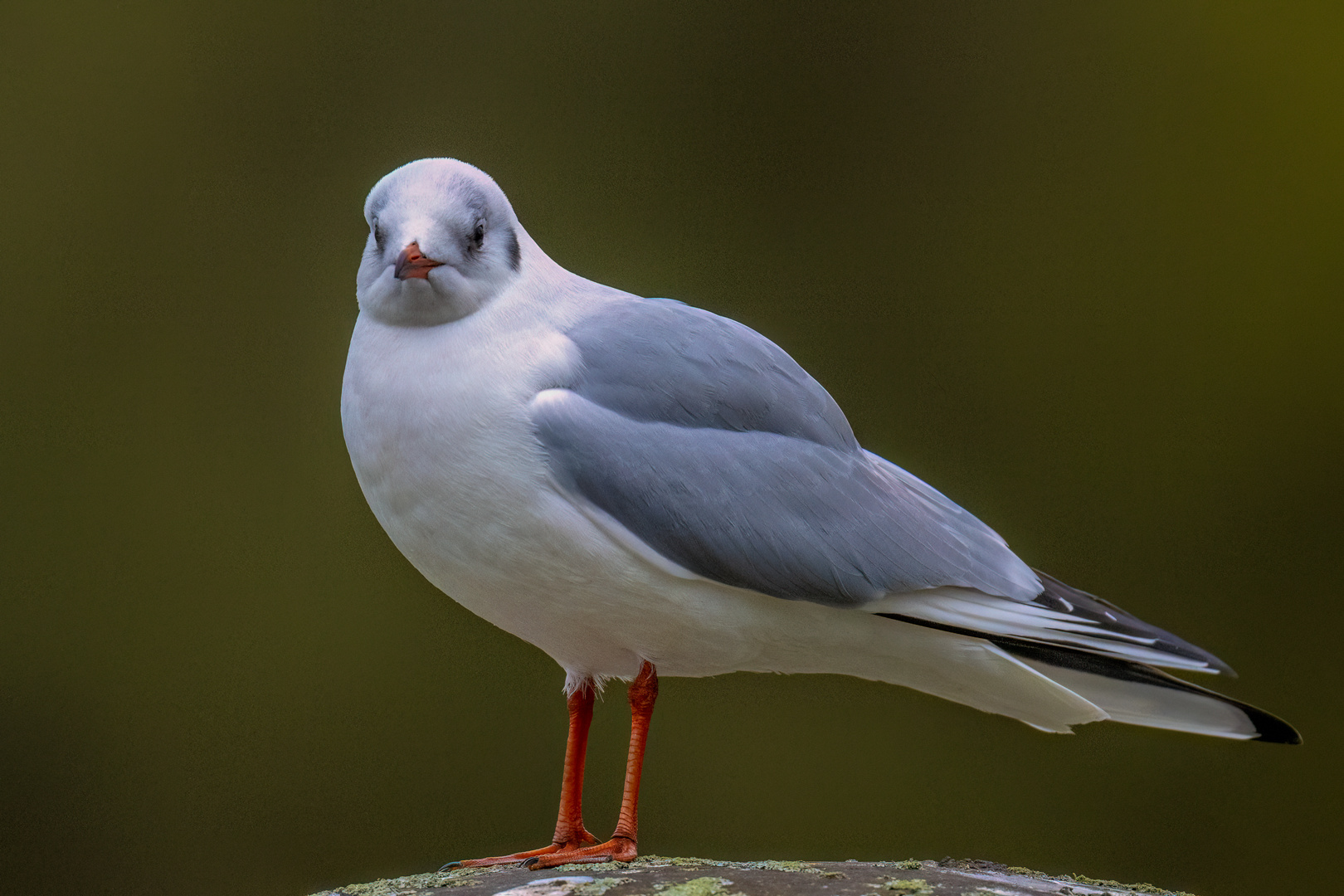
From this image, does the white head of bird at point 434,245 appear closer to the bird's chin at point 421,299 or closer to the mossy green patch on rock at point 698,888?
the bird's chin at point 421,299

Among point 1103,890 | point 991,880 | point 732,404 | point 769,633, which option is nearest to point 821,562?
point 769,633

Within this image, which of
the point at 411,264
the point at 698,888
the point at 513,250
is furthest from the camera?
the point at 513,250

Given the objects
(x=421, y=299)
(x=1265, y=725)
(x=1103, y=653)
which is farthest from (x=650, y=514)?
(x=1265, y=725)

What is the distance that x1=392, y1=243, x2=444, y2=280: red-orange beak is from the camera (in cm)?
209

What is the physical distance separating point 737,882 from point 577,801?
1.33ft

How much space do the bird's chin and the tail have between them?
0.78 metres

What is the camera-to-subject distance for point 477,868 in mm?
2273

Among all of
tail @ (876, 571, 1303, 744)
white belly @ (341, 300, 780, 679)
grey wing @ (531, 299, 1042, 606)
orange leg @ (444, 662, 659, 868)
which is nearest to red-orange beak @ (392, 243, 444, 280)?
white belly @ (341, 300, 780, 679)

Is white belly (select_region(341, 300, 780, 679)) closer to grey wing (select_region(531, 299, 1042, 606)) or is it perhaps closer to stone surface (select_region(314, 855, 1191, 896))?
grey wing (select_region(531, 299, 1042, 606))

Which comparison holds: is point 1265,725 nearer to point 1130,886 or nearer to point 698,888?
point 1130,886

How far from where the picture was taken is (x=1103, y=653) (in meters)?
2.19

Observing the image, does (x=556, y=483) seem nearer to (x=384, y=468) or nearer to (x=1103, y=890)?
(x=384, y=468)

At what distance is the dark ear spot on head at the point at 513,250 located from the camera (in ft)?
7.37

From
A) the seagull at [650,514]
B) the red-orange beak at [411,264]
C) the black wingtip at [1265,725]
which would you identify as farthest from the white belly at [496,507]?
Result: the black wingtip at [1265,725]
